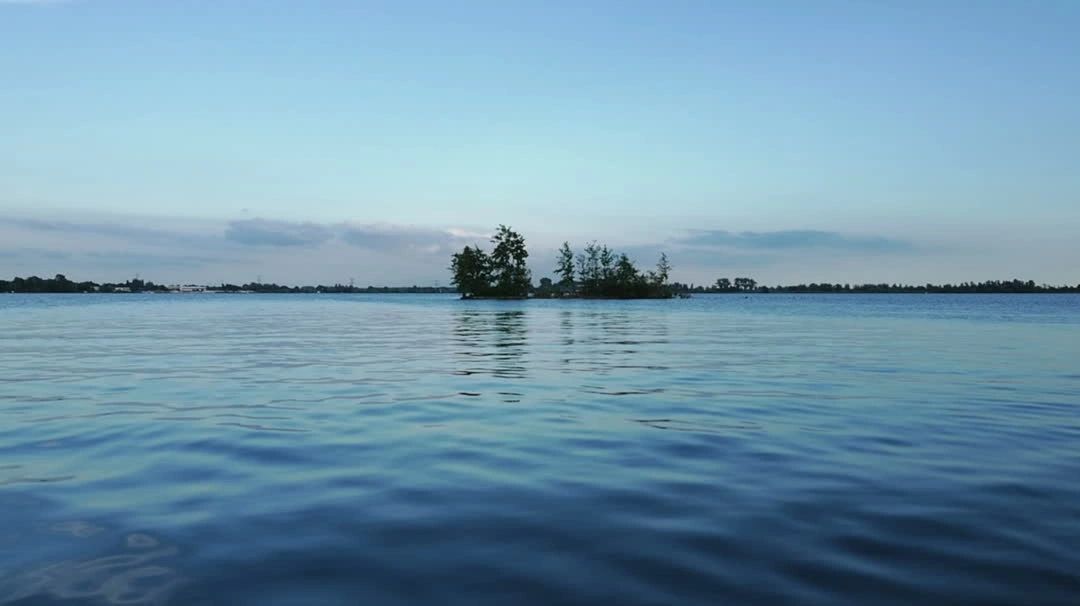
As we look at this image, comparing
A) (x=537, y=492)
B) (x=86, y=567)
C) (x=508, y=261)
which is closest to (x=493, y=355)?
(x=537, y=492)

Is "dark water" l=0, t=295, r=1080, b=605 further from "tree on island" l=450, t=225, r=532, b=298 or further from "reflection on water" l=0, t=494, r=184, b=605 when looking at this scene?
"tree on island" l=450, t=225, r=532, b=298

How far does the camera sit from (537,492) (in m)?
8.09

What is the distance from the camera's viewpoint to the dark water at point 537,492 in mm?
5395

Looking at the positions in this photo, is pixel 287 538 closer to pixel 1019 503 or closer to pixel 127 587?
pixel 127 587

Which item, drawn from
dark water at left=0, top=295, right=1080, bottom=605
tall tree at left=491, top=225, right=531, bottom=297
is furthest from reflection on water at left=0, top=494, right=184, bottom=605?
tall tree at left=491, top=225, right=531, bottom=297

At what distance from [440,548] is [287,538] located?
1.51 meters

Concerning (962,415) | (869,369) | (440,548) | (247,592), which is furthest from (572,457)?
(869,369)

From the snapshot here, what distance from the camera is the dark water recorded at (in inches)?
212

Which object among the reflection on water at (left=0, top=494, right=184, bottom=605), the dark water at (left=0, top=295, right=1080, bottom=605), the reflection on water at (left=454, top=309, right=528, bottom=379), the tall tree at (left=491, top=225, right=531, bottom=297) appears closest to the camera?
the reflection on water at (left=0, top=494, right=184, bottom=605)

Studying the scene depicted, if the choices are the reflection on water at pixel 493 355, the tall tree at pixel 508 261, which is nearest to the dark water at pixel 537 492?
the reflection on water at pixel 493 355

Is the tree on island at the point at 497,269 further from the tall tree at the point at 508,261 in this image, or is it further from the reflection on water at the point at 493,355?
the reflection on water at the point at 493,355

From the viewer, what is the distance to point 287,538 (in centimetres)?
639

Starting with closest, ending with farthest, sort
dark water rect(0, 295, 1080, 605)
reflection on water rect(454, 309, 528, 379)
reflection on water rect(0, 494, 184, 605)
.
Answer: reflection on water rect(0, 494, 184, 605) → dark water rect(0, 295, 1080, 605) → reflection on water rect(454, 309, 528, 379)

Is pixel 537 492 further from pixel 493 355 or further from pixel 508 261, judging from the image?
pixel 508 261
